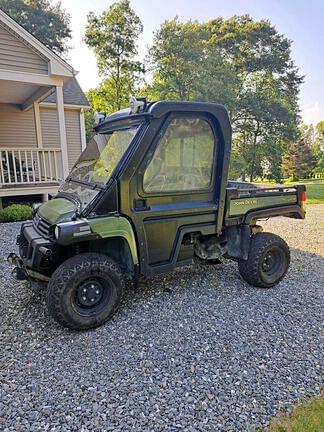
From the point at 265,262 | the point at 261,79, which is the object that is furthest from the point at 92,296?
the point at 261,79

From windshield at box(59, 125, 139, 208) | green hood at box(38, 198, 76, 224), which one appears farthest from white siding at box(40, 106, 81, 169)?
green hood at box(38, 198, 76, 224)

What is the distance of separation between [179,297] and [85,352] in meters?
1.27

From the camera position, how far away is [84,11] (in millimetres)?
16547

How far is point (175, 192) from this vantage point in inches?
125

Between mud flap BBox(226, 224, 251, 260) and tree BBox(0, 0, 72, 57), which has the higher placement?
tree BBox(0, 0, 72, 57)

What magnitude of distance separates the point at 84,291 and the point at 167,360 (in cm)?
94

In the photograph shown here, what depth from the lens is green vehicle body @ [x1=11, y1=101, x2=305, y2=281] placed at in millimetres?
2840

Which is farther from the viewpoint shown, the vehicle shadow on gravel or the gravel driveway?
the vehicle shadow on gravel

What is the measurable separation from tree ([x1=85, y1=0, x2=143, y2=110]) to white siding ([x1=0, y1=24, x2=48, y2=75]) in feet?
34.8

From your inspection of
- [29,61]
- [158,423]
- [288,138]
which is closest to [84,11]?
[29,61]

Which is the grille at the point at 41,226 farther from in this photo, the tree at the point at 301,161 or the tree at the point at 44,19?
the tree at the point at 301,161

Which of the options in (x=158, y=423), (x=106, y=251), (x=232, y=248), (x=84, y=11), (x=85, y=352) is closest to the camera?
(x=158, y=423)

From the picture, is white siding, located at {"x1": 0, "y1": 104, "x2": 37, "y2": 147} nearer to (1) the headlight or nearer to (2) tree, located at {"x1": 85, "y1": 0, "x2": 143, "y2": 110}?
(2) tree, located at {"x1": 85, "y1": 0, "x2": 143, "y2": 110}

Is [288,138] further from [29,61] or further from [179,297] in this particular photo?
[179,297]
